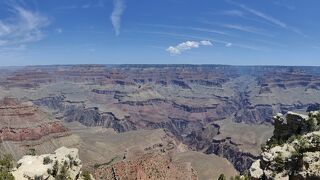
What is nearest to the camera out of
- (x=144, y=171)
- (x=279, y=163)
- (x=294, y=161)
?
(x=294, y=161)

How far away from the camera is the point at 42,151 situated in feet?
524

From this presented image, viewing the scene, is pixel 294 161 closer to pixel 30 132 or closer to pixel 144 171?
pixel 144 171

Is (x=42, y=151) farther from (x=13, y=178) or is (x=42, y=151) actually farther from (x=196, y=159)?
(x=13, y=178)

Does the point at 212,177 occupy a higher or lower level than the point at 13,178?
lower

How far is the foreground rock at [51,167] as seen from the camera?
54.3 metres

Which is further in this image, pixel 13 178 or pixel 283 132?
pixel 283 132

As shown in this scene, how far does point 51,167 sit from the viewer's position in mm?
57281

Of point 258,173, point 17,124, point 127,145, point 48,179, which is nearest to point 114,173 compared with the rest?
point 48,179

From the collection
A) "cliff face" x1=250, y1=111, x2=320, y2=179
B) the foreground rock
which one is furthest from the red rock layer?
"cliff face" x1=250, y1=111, x2=320, y2=179

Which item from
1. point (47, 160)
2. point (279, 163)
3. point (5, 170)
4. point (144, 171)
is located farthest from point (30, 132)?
point (279, 163)

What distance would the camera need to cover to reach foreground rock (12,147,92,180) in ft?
178

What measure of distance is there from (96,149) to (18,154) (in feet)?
91.5

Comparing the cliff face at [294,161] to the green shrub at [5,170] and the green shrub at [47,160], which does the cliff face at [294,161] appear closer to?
the green shrub at [5,170]

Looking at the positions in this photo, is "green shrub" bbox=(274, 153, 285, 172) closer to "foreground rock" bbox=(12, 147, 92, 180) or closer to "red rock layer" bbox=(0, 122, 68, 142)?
"foreground rock" bbox=(12, 147, 92, 180)
